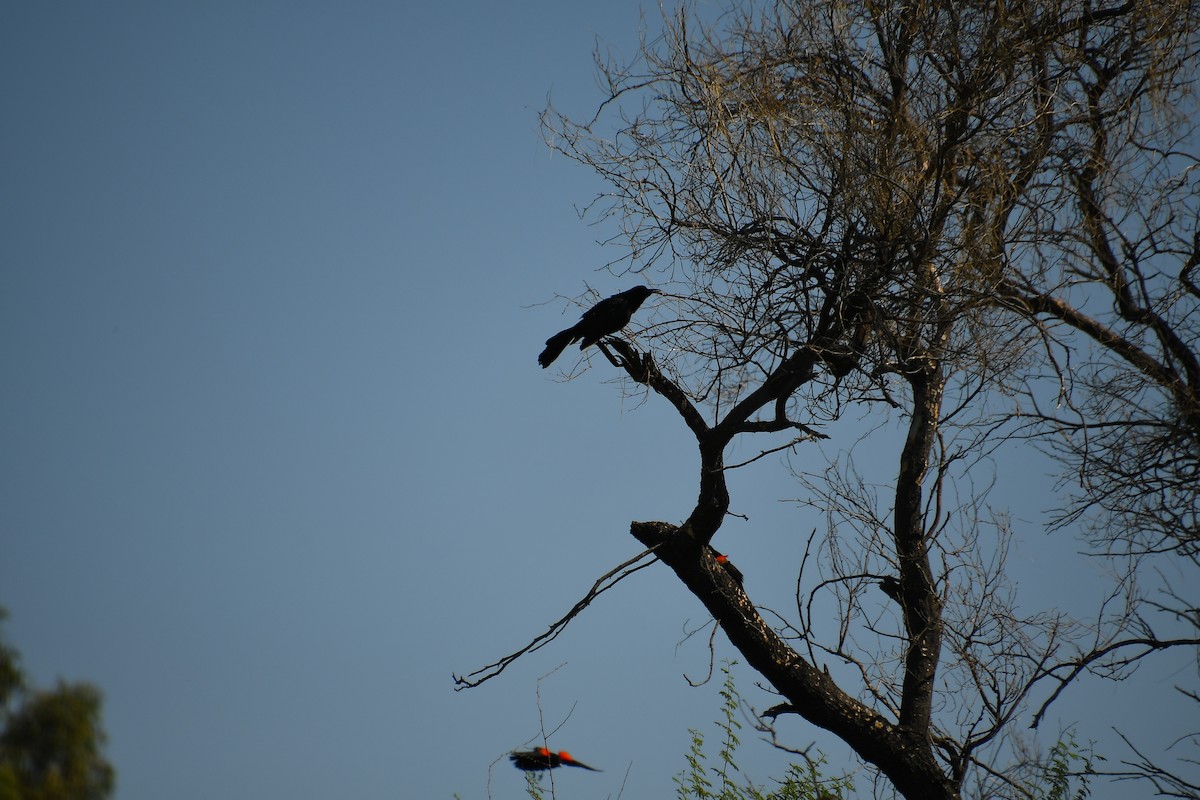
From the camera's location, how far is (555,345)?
4.61m

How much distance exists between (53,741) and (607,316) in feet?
8.80

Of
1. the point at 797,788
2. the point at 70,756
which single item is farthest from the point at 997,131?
the point at 70,756

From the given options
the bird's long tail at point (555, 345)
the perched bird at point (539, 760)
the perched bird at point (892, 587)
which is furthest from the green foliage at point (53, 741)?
the perched bird at point (892, 587)

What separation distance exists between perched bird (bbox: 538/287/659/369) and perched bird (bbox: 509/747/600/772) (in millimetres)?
1848

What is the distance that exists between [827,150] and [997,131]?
2.98 ft

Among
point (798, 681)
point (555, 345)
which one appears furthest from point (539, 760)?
point (555, 345)

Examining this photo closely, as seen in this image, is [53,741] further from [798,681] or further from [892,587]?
[892,587]

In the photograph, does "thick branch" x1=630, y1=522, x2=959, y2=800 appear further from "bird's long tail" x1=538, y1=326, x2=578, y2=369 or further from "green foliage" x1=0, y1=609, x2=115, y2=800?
"green foliage" x1=0, y1=609, x2=115, y2=800

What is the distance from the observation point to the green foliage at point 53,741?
3512 mm

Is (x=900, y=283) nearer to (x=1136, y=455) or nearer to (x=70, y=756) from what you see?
(x=1136, y=455)

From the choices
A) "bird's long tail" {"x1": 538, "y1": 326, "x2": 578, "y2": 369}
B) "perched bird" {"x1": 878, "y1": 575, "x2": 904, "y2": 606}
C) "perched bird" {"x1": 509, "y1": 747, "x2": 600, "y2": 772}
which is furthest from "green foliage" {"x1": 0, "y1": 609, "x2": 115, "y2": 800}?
"perched bird" {"x1": 878, "y1": 575, "x2": 904, "y2": 606}

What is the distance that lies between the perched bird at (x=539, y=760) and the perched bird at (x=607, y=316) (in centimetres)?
185

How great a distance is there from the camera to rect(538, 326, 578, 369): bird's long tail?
455 cm

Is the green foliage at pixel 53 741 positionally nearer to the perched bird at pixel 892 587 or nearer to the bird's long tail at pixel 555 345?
the bird's long tail at pixel 555 345
